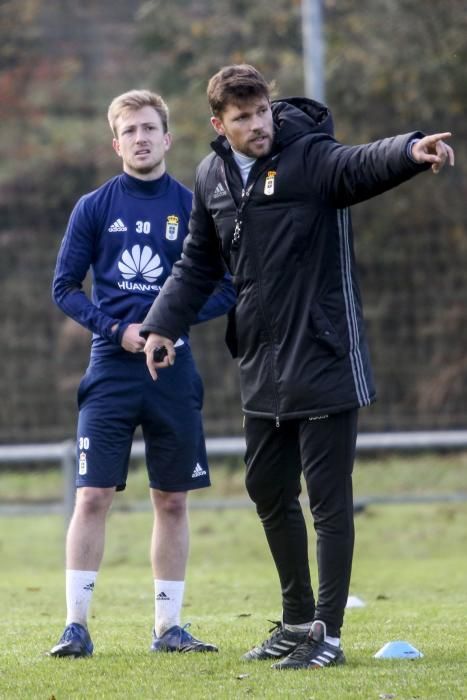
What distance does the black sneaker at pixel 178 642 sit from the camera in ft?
17.8

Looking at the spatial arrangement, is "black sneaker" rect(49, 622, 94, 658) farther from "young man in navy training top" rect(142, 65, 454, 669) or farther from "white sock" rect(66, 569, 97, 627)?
"young man in navy training top" rect(142, 65, 454, 669)

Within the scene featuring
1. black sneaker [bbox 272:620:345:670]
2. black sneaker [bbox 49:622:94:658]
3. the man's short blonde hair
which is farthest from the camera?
the man's short blonde hair

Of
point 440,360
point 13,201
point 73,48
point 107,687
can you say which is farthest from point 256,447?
point 73,48

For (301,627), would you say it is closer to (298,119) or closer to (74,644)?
(74,644)

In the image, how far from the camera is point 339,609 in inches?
195

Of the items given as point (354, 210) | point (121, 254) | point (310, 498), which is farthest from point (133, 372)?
point (354, 210)

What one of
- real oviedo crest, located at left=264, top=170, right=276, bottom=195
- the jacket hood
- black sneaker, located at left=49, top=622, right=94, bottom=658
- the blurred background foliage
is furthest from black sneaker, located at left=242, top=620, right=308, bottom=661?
the blurred background foliage

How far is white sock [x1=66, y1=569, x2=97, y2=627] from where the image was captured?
5.43m

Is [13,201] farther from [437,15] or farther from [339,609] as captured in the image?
[339,609]

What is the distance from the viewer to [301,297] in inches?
195

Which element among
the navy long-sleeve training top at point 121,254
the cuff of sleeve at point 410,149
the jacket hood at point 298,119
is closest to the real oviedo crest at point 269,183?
the jacket hood at point 298,119

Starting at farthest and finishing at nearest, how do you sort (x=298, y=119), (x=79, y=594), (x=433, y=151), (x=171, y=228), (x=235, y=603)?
(x=235, y=603), (x=171, y=228), (x=79, y=594), (x=298, y=119), (x=433, y=151)

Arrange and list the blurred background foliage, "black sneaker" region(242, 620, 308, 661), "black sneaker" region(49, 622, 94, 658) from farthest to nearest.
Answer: the blurred background foliage → "black sneaker" region(49, 622, 94, 658) → "black sneaker" region(242, 620, 308, 661)

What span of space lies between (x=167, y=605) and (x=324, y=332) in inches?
56.7
